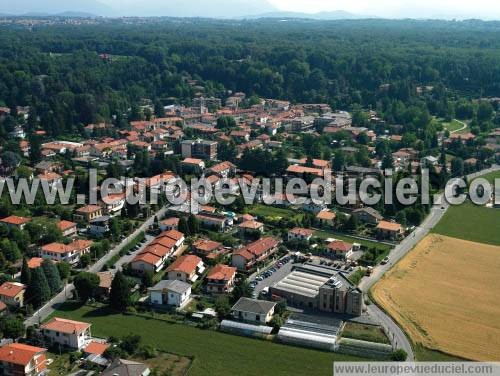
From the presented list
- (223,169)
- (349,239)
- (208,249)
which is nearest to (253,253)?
(208,249)

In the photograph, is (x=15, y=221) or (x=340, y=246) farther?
(x=15, y=221)

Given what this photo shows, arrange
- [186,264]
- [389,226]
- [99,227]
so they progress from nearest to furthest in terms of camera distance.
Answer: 1. [186,264]
2. [99,227]
3. [389,226]

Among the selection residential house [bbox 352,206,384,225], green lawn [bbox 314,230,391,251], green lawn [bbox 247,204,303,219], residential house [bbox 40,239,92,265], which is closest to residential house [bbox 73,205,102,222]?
residential house [bbox 40,239,92,265]

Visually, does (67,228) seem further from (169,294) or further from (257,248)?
(257,248)

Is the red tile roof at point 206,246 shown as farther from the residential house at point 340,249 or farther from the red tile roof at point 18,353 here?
the red tile roof at point 18,353

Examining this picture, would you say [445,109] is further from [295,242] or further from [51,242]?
[51,242]

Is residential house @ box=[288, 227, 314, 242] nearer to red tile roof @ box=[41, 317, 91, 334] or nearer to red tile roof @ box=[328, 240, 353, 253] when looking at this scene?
red tile roof @ box=[328, 240, 353, 253]
